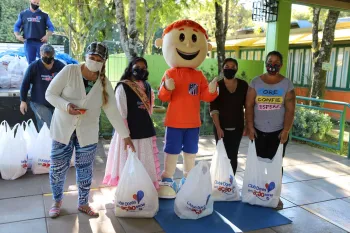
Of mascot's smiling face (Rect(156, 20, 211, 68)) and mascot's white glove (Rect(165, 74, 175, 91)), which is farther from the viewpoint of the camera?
mascot's smiling face (Rect(156, 20, 211, 68))

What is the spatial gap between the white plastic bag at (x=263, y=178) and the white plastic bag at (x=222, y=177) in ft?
0.60

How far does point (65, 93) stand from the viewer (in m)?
3.15

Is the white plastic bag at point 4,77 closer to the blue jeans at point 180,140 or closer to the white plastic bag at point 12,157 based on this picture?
the white plastic bag at point 12,157

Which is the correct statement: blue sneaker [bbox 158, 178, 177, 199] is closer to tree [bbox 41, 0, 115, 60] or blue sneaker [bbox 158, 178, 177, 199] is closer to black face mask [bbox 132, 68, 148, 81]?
black face mask [bbox 132, 68, 148, 81]

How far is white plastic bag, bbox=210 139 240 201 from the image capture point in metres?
3.85

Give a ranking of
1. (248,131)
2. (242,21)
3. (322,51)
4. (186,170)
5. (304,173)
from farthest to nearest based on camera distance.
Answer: (242,21) < (322,51) < (304,173) < (186,170) < (248,131)

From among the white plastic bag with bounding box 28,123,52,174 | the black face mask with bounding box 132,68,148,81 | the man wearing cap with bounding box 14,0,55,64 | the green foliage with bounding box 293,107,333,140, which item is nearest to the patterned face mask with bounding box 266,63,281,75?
the black face mask with bounding box 132,68,148,81

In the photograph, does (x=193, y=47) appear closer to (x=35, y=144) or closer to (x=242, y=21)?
(x=35, y=144)

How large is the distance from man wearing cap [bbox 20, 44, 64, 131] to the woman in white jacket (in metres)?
1.68

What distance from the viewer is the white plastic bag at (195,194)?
335 cm

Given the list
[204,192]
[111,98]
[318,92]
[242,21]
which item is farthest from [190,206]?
[242,21]

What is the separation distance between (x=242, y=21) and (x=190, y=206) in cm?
2432

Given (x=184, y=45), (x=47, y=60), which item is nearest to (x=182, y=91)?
(x=184, y=45)

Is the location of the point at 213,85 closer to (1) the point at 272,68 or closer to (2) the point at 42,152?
(1) the point at 272,68
